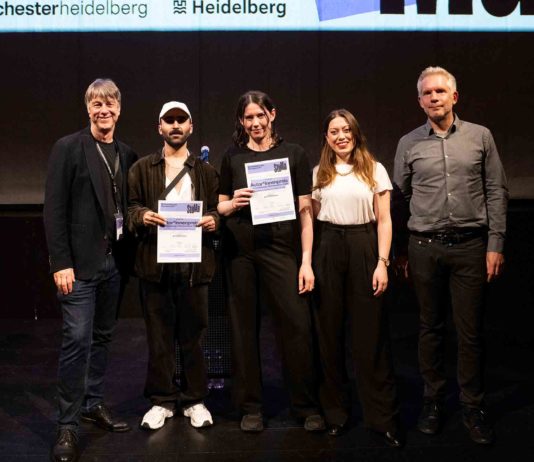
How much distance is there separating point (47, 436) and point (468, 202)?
7.25 ft

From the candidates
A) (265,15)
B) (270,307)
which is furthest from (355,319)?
(265,15)

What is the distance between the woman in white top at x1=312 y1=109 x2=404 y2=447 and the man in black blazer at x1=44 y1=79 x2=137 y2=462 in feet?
3.02

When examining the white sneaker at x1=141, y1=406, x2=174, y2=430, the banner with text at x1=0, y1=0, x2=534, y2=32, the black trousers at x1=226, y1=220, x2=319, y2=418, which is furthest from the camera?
the banner with text at x1=0, y1=0, x2=534, y2=32

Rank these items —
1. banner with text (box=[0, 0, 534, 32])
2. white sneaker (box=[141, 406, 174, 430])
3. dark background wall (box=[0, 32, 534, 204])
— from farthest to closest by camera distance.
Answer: dark background wall (box=[0, 32, 534, 204]), banner with text (box=[0, 0, 534, 32]), white sneaker (box=[141, 406, 174, 430])

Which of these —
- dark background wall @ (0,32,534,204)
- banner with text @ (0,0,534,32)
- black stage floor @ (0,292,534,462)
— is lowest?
black stage floor @ (0,292,534,462)

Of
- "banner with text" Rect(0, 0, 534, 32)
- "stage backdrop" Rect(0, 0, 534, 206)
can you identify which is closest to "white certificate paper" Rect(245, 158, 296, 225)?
"stage backdrop" Rect(0, 0, 534, 206)

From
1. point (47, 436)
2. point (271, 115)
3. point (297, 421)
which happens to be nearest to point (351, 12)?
point (271, 115)

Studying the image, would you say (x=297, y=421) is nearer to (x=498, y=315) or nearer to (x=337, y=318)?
(x=337, y=318)

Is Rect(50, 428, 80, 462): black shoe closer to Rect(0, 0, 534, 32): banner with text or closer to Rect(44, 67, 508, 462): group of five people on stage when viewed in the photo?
Rect(44, 67, 508, 462): group of five people on stage

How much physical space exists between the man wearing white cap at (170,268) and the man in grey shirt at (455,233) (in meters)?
0.98

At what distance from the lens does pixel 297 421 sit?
2947mm

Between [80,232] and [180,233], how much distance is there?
1.39 feet

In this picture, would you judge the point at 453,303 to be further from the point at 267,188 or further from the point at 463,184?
the point at 267,188

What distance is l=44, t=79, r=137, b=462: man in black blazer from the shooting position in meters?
2.56
